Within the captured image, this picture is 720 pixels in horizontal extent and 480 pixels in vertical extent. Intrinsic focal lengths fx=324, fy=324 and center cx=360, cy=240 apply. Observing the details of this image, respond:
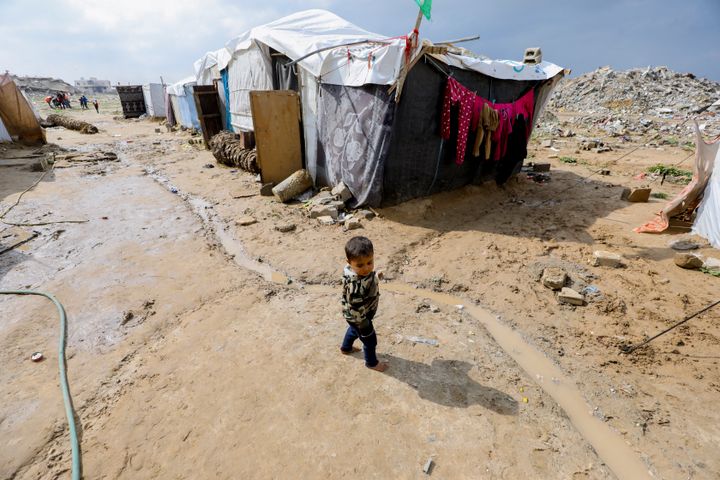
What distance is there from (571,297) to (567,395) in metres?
1.35

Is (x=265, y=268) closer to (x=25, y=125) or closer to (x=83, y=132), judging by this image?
(x=25, y=125)

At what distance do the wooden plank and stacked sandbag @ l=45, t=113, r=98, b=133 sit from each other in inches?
584

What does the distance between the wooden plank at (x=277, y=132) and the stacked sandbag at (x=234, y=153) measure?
1.13 m

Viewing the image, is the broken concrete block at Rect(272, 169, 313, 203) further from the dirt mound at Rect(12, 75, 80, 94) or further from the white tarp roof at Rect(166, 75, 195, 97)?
the dirt mound at Rect(12, 75, 80, 94)

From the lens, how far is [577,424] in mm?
2387

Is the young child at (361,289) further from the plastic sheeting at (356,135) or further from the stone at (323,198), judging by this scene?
the stone at (323,198)

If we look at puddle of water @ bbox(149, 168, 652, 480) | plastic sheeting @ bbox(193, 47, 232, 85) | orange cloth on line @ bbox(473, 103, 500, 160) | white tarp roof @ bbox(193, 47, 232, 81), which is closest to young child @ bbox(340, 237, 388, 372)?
puddle of water @ bbox(149, 168, 652, 480)

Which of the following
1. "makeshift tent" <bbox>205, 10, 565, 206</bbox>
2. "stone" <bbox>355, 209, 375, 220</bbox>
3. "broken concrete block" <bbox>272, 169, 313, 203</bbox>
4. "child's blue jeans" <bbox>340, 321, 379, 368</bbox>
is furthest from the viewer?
"broken concrete block" <bbox>272, 169, 313, 203</bbox>

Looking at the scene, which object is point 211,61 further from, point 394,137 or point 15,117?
point 394,137

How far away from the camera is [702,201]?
4.93 m

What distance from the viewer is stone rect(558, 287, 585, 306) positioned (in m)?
3.61

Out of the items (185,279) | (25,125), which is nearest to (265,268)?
(185,279)

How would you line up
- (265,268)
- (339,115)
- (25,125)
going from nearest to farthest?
(265,268) < (339,115) < (25,125)

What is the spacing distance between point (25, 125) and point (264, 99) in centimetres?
1192
